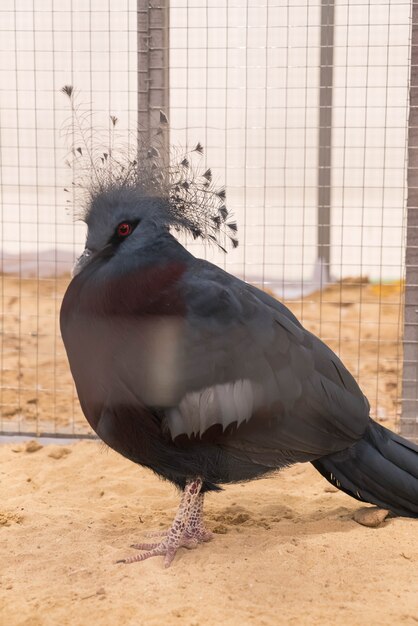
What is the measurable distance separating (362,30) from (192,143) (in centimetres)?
144

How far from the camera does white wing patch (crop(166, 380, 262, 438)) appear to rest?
8.04ft

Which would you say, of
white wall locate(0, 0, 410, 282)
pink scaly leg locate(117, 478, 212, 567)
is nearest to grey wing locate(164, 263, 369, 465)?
pink scaly leg locate(117, 478, 212, 567)

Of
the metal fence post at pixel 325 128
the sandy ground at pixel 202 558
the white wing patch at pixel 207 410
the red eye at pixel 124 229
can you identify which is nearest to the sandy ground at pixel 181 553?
the sandy ground at pixel 202 558

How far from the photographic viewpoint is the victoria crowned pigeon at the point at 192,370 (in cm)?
247

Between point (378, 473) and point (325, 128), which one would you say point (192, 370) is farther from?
point (325, 128)

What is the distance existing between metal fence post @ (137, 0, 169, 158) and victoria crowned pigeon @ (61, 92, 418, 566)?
111cm

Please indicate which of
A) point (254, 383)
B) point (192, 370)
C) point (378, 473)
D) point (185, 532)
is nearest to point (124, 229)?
point (192, 370)

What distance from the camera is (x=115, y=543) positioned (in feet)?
9.01

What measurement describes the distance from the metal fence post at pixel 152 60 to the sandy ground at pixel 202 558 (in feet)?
5.74

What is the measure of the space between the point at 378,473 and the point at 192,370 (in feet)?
2.70

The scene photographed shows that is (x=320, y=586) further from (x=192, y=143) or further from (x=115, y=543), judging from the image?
(x=192, y=143)

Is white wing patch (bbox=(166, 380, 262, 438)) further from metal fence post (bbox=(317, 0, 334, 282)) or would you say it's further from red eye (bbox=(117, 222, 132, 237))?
metal fence post (bbox=(317, 0, 334, 282))

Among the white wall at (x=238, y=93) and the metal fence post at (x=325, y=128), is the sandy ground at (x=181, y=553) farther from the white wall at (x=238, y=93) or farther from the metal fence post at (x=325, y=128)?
the metal fence post at (x=325, y=128)

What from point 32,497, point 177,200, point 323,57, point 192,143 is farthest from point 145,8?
point 32,497
